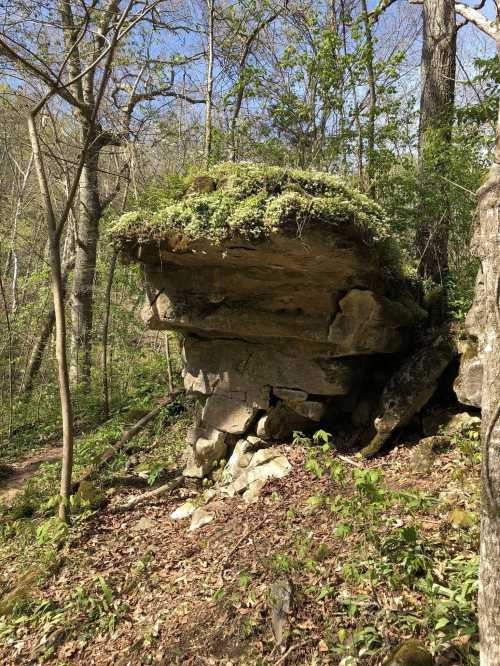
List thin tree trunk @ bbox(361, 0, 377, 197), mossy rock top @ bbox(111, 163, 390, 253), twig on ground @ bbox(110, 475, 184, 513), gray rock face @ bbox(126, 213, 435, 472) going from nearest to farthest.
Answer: mossy rock top @ bbox(111, 163, 390, 253), gray rock face @ bbox(126, 213, 435, 472), twig on ground @ bbox(110, 475, 184, 513), thin tree trunk @ bbox(361, 0, 377, 197)

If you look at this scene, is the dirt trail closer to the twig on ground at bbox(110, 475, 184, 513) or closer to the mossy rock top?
the twig on ground at bbox(110, 475, 184, 513)

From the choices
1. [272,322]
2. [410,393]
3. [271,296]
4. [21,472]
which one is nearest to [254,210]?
[271,296]

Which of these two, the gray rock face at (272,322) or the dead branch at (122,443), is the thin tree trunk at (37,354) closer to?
the dead branch at (122,443)

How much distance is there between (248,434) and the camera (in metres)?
6.27

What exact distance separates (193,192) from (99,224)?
25.0ft

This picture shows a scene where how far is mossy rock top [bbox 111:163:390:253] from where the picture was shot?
4.28 m

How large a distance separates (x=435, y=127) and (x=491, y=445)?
232 inches

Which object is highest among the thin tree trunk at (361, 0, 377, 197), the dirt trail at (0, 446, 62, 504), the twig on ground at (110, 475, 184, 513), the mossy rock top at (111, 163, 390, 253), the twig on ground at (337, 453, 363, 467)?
the thin tree trunk at (361, 0, 377, 197)

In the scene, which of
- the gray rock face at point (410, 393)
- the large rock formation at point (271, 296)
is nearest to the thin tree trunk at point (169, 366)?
the large rock formation at point (271, 296)

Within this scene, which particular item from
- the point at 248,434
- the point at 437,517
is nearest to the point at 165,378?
the point at 248,434

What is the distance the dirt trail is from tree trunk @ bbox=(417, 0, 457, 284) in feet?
24.4

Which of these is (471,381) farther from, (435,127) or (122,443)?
(122,443)

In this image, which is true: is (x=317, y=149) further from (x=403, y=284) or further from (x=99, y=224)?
(x=99, y=224)

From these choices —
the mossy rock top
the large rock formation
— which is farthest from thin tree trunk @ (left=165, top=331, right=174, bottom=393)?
the mossy rock top
